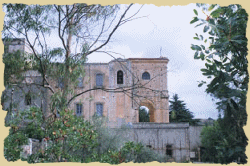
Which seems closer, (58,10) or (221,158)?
(221,158)

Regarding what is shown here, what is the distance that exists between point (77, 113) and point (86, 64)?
86 cm

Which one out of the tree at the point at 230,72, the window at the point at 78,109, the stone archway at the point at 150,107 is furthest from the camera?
the window at the point at 78,109

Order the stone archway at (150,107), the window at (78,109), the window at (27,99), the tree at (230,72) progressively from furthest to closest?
the window at (27,99) < the window at (78,109) < the stone archway at (150,107) < the tree at (230,72)

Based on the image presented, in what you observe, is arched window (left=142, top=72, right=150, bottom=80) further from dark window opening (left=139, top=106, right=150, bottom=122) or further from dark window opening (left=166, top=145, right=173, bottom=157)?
dark window opening (left=166, top=145, right=173, bottom=157)

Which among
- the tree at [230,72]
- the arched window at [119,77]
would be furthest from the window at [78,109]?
the tree at [230,72]

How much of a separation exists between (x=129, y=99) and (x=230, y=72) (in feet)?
5.54

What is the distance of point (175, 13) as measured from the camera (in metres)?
5.87

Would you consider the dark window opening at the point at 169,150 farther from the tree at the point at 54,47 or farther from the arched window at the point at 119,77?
the arched window at the point at 119,77

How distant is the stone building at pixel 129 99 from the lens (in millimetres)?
5676

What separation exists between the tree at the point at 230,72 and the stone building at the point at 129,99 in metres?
0.55

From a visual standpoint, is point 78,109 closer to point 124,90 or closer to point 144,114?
point 124,90

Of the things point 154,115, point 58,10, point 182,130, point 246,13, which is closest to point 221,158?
point 182,130

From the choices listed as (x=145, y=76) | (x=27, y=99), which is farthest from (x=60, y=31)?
(x=145, y=76)

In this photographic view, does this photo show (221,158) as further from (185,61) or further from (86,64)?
(86,64)
